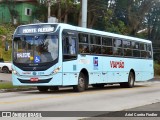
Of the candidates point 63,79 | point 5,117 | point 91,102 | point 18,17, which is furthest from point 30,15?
point 5,117

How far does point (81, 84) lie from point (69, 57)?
1768mm

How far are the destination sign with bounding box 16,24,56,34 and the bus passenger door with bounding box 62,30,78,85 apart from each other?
0.65 meters

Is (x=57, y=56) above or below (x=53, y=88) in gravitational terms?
above

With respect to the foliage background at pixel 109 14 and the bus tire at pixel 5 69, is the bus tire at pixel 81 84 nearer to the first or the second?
the bus tire at pixel 5 69

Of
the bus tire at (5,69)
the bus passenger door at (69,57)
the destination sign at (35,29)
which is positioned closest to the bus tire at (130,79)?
the bus passenger door at (69,57)

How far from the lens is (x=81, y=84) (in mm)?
20844

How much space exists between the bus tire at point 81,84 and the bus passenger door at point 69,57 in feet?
1.49

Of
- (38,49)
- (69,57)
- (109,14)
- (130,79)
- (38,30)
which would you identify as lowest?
(130,79)

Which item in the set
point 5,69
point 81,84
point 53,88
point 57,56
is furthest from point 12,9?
point 57,56

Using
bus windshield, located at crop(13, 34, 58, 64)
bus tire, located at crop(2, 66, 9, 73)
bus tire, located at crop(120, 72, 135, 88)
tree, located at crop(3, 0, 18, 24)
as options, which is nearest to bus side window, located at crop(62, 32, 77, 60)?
bus windshield, located at crop(13, 34, 58, 64)

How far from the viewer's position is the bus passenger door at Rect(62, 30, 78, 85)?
19.5 meters

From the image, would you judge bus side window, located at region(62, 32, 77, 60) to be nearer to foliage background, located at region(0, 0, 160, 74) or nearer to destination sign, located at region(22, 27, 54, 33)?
destination sign, located at region(22, 27, 54, 33)

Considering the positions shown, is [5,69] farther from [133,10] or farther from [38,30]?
[38,30]

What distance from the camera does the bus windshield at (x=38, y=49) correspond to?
1923 cm
